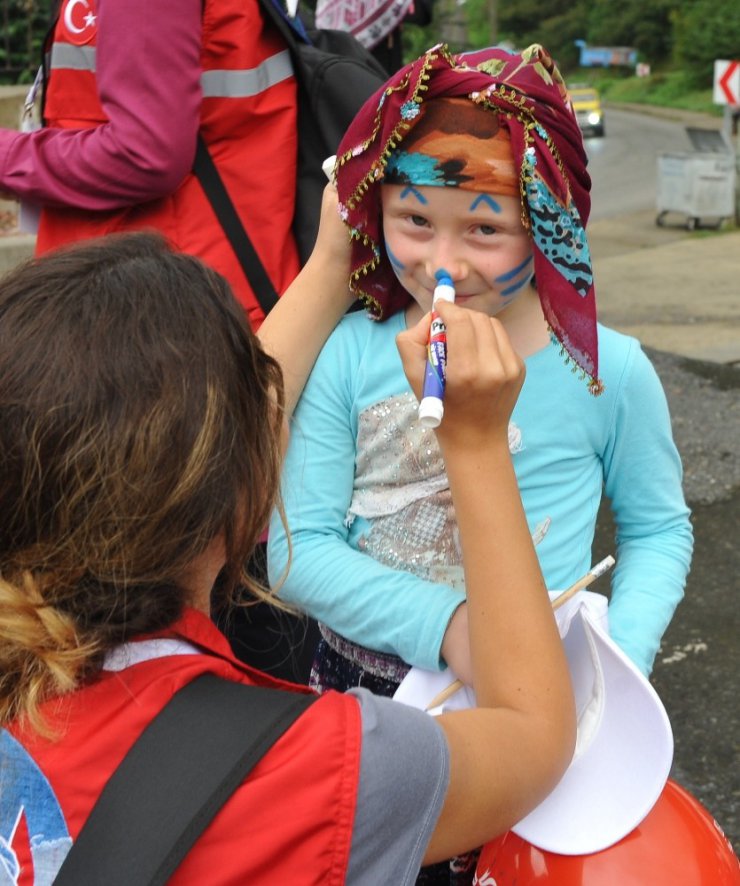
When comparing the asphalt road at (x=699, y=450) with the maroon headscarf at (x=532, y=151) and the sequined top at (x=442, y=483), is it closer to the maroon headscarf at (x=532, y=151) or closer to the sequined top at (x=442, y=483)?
the sequined top at (x=442, y=483)

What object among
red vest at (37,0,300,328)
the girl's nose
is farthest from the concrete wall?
the girl's nose

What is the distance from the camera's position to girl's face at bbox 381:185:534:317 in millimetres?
1611

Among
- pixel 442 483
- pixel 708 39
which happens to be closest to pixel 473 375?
pixel 442 483

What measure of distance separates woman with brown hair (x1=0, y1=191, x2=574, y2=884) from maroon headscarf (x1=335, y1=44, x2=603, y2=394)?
38cm

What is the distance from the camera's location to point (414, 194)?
5.37 feet

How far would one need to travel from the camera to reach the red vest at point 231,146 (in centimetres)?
216

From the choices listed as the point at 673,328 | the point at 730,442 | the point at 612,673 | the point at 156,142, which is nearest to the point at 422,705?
the point at 612,673

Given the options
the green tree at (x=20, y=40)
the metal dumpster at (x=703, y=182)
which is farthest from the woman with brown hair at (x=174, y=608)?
the metal dumpster at (x=703, y=182)

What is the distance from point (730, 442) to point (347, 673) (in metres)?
4.17

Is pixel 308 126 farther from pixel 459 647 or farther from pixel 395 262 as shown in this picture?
pixel 459 647

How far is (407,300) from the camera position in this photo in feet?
5.90

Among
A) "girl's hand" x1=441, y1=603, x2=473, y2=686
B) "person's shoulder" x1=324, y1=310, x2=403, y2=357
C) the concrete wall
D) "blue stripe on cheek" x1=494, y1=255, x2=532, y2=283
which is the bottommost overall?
the concrete wall

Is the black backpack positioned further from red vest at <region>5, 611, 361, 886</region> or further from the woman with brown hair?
red vest at <region>5, 611, 361, 886</region>

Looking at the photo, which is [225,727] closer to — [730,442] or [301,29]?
[301,29]
